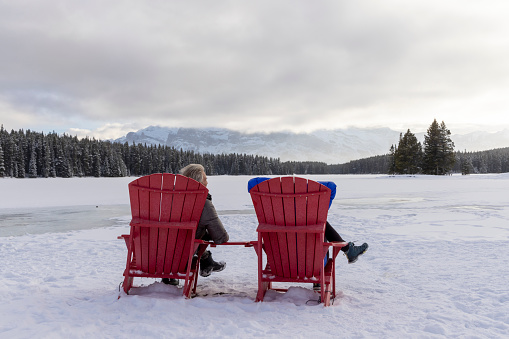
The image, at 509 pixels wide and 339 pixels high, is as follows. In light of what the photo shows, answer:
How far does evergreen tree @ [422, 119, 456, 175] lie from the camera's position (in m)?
55.2

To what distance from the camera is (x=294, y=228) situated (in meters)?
3.88

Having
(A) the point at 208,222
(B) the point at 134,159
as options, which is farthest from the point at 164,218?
(B) the point at 134,159

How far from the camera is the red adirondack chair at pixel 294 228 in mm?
3814

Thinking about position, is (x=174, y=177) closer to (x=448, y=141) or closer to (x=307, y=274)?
(x=307, y=274)

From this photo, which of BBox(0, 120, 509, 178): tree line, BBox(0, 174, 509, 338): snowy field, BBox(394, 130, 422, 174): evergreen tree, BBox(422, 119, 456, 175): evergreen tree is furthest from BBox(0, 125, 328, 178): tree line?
BBox(0, 174, 509, 338): snowy field

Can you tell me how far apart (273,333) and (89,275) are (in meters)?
3.41

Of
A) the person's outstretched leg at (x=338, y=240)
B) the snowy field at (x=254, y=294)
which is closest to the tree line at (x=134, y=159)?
the snowy field at (x=254, y=294)

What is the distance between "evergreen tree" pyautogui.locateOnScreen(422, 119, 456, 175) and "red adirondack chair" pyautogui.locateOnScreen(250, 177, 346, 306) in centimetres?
5874

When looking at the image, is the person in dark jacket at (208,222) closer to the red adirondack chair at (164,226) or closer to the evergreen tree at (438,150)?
the red adirondack chair at (164,226)

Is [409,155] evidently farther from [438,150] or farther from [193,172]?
[193,172]

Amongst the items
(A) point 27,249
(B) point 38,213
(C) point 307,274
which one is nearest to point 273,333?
(C) point 307,274

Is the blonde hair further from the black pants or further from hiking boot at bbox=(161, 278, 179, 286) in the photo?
the black pants

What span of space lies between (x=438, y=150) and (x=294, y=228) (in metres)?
59.3

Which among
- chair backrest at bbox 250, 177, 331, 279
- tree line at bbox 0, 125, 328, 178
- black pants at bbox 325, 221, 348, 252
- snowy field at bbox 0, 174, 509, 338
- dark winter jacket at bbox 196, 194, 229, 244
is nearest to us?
snowy field at bbox 0, 174, 509, 338
